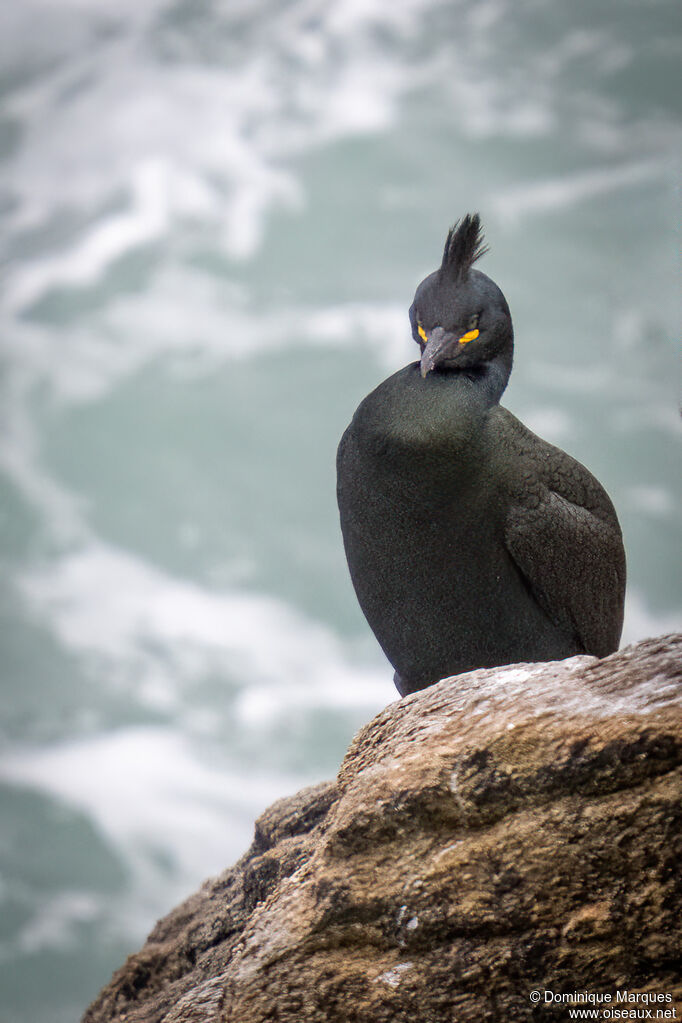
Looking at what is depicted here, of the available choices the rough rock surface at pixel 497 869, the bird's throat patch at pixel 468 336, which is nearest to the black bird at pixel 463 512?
the bird's throat patch at pixel 468 336

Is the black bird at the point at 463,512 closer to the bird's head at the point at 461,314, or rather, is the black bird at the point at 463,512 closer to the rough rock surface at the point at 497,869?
the bird's head at the point at 461,314

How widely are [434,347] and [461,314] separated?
246 mm

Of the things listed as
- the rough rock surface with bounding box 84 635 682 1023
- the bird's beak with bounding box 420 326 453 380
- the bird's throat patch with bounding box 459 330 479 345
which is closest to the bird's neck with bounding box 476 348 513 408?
the bird's throat patch with bounding box 459 330 479 345

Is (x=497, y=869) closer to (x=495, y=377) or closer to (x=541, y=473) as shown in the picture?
(x=541, y=473)

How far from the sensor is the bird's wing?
4.82 m

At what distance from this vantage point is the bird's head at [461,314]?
479cm

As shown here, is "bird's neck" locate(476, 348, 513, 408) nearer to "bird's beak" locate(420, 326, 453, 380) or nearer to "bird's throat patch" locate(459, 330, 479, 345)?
"bird's throat patch" locate(459, 330, 479, 345)

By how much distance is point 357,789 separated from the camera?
136 inches

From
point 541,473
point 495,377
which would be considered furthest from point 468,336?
point 541,473

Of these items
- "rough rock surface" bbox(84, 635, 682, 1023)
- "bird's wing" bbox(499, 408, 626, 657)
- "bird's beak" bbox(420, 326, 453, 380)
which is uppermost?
"bird's beak" bbox(420, 326, 453, 380)

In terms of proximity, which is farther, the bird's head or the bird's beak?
the bird's head

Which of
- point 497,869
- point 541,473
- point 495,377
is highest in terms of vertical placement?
point 495,377

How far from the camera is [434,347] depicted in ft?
15.5

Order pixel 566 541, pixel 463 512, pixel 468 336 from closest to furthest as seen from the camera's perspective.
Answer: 1. pixel 463 512
2. pixel 468 336
3. pixel 566 541
